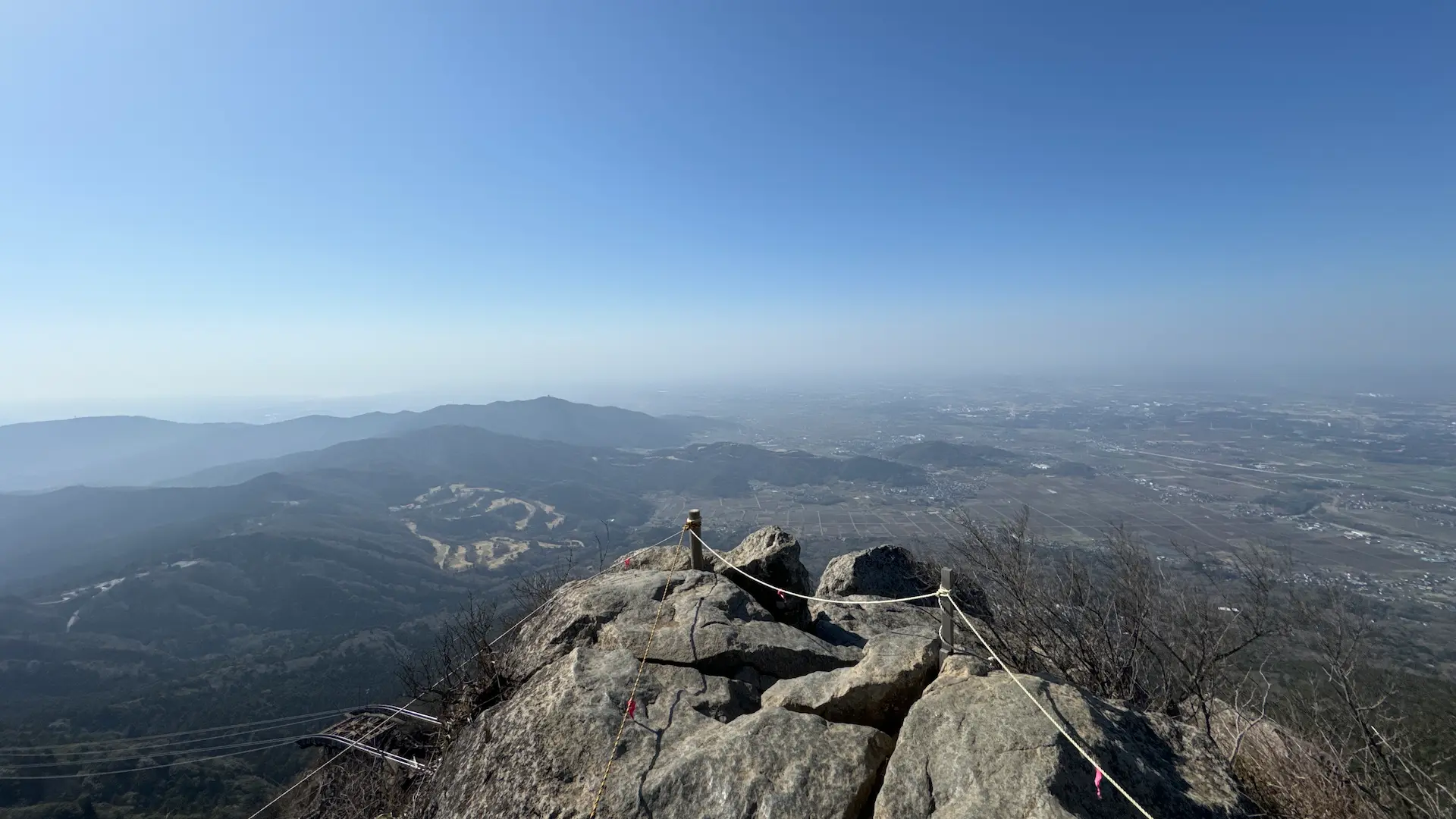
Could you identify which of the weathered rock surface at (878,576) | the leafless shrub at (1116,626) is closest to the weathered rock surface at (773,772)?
the leafless shrub at (1116,626)

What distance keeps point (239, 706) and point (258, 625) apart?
132 feet

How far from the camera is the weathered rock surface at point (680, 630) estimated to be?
7.14m

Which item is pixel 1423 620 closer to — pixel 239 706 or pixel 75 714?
pixel 239 706

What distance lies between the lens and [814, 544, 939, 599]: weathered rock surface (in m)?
13.4

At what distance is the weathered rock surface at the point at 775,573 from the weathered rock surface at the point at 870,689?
302 cm

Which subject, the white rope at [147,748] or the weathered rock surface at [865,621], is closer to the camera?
the weathered rock surface at [865,621]

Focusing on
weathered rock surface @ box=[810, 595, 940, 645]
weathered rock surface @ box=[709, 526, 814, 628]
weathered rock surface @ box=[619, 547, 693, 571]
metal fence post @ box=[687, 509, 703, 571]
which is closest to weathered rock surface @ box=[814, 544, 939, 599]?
weathered rock surface @ box=[810, 595, 940, 645]

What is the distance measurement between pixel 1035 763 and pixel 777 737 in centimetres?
216

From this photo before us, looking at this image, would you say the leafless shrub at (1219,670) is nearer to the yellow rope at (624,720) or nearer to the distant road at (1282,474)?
the yellow rope at (624,720)

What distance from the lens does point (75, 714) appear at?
5684 centimetres

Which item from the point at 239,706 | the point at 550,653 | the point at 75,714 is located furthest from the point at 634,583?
the point at 75,714

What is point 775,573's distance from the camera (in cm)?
1012

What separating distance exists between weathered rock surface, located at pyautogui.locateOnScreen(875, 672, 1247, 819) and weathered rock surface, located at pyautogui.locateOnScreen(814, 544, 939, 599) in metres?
8.24

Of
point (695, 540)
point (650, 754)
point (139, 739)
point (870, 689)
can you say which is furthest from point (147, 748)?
point (870, 689)
